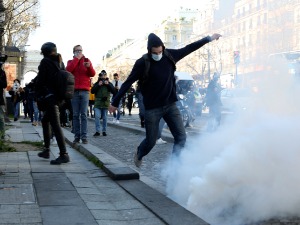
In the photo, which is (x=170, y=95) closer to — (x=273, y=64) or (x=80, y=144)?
(x=273, y=64)

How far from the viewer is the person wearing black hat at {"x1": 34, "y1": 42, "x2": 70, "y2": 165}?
7.80 meters

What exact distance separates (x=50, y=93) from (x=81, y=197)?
2883 mm

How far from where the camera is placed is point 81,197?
5.29 metres

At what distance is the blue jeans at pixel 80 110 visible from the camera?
10469 millimetres

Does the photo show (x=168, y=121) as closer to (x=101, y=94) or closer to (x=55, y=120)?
(x=55, y=120)

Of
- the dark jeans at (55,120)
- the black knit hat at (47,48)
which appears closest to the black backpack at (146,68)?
the dark jeans at (55,120)

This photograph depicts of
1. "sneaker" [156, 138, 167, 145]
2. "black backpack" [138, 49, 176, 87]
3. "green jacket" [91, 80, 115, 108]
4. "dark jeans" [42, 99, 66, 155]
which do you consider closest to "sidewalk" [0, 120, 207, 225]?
"dark jeans" [42, 99, 66, 155]

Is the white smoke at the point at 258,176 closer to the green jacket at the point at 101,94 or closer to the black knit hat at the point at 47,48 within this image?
the black knit hat at the point at 47,48

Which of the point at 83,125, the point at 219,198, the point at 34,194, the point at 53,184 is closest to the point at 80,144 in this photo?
the point at 83,125

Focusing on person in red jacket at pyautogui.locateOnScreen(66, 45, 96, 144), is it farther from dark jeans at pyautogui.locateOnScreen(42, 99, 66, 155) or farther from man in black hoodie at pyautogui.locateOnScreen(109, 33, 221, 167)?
man in black hoodie at pyautogui.locateOnScreen(109, 33, 221, 167)

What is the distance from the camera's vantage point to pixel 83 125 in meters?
10.5

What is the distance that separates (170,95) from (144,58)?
54cm

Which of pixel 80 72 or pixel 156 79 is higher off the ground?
pixel 80 72

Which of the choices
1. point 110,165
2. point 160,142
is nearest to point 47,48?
point 110,165
